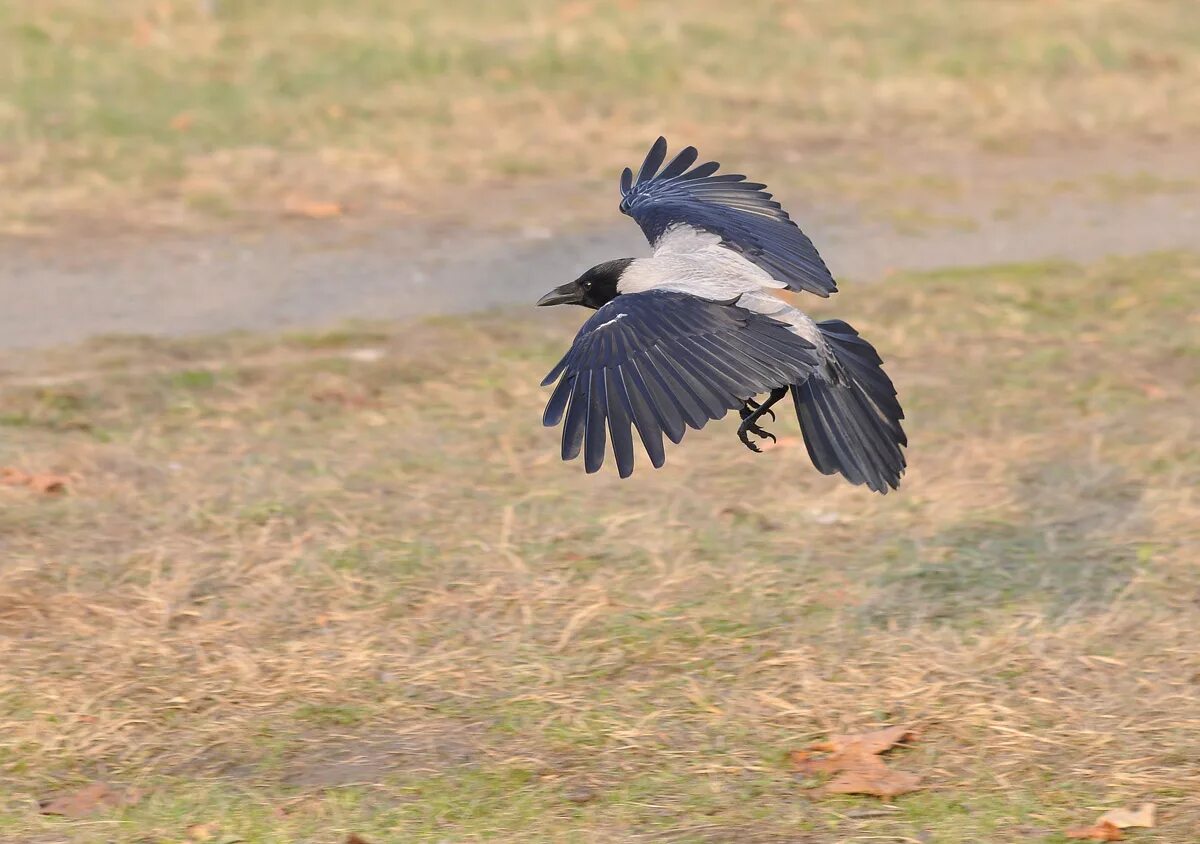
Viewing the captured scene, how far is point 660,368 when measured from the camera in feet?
14.7

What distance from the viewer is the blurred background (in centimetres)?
456

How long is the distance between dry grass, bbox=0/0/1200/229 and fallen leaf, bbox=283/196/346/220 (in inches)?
1.8

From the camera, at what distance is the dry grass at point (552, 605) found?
4.42 m

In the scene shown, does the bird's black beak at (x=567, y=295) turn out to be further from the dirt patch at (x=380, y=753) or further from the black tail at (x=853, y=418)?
the dirt patch at (x=380, y=753)

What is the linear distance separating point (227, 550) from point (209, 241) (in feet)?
13.2

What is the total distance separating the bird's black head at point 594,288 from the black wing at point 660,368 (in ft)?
1.96

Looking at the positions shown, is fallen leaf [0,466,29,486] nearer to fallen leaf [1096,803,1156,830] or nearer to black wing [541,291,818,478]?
black wing [541,291,818,478]

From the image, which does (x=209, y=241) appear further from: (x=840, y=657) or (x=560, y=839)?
(x=560, y=839)

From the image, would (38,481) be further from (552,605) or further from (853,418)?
(853,418)

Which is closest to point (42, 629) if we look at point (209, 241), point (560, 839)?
point (560, 839)

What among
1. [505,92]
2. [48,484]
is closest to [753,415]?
[48,484]

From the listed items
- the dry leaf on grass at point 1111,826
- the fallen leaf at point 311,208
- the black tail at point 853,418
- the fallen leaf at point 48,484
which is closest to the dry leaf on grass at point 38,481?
the fallen leaf at point 48,484

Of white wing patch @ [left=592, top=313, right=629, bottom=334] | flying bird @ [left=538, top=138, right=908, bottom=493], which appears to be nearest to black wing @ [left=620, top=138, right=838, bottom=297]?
flying bird @ [left=538, top=138, right=908, bottom=493]

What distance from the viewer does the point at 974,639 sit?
5.25 meters
